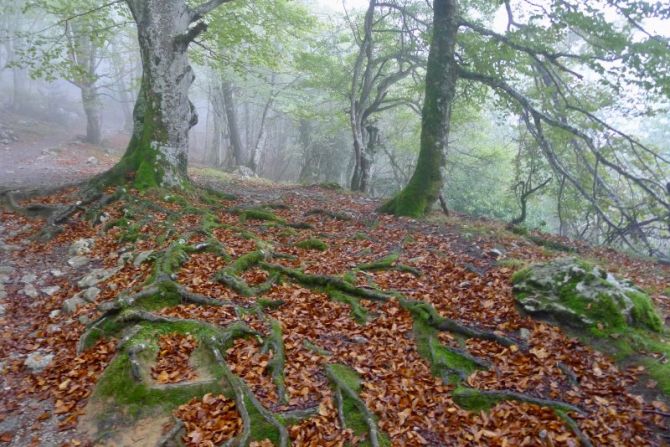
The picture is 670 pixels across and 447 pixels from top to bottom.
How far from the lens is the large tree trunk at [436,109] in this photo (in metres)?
10.6

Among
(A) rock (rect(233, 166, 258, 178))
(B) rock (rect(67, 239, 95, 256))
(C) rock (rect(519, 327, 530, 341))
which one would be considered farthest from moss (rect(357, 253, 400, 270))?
(A) rock (rect(233, 166, 258, 178))

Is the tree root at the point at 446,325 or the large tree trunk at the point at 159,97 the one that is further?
the large tree trunk at the point at 159,97

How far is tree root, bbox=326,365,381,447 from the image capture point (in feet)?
13.3

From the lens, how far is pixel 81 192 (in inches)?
420

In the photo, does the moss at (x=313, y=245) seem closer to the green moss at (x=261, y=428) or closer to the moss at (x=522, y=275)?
the moss at (x=522, y=275)

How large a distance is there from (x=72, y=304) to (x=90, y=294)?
27 cm

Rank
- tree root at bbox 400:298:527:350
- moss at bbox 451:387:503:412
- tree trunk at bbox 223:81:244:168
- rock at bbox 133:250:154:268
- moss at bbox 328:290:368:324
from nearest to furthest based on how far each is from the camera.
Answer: moss at bbox 451:387:503:412, tree root at bbox 400:298:527:350, moss at bbox 328:290:368:324, rock at bbox 133:250:154:268, tree trunk at bbox 223:81:244:168

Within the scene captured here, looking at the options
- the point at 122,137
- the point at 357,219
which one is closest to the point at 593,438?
the point at 357,219

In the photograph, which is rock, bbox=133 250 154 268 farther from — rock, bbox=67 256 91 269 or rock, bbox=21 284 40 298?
rock, bbox=21 284 40 298

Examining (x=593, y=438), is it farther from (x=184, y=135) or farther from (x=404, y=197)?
(x=184, y=135)

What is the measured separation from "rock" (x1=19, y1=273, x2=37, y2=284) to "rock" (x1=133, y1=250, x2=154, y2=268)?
1.79 metres

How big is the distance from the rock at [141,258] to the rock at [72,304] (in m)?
0.99

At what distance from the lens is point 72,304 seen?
6.45 meters

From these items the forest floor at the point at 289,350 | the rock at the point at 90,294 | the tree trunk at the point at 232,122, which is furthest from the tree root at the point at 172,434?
the tree trunk at the point at 232,122
